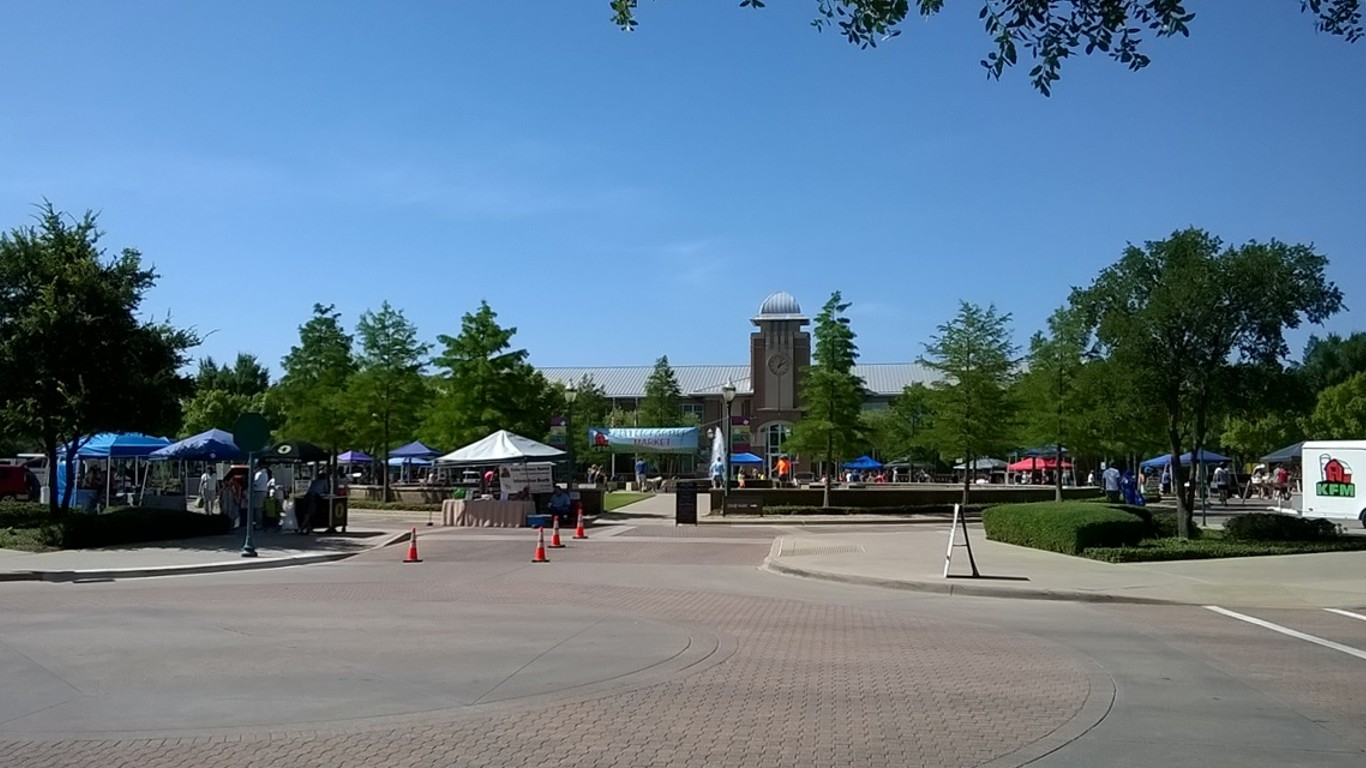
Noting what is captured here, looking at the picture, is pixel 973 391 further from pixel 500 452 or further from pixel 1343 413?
pixel 1343 413

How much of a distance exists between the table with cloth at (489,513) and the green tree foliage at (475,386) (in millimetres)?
9776

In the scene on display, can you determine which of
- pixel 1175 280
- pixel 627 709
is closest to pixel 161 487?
pixel 1175 280

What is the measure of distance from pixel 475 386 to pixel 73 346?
19897mm

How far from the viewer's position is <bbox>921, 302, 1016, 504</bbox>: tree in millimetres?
42531

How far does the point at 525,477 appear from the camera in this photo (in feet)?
114

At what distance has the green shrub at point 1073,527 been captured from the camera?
892 inches

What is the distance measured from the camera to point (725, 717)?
830cm

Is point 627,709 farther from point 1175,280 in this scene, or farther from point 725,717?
point 1175,280

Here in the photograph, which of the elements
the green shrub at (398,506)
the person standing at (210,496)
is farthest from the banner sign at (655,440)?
the person standing at (210,496)

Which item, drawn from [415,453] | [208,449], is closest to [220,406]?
[415,453]

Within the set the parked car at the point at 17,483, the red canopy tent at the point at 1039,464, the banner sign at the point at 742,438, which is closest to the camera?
the parked car at the point at 17,483

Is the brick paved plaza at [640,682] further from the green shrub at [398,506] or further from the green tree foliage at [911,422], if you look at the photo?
the green tree foliage at [911,422]

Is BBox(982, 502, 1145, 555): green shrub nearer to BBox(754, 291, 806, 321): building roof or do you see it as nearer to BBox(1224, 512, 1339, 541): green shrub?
BBox(1224, 512, 1339, 541): green shrub

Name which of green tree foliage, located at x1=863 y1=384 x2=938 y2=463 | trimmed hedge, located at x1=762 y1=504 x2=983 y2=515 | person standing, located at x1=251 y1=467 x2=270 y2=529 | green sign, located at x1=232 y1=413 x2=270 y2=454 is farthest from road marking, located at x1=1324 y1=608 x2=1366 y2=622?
green tree foliage, located at x1=863 y1=384 x2=938 y2=463
